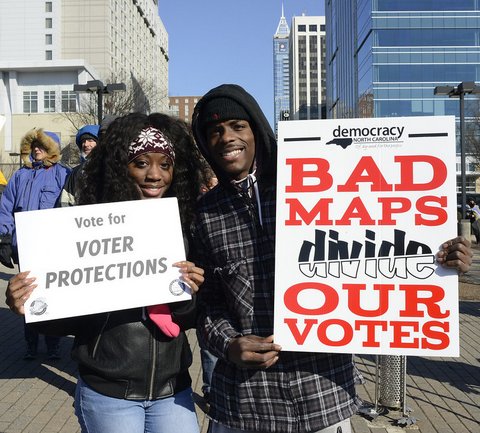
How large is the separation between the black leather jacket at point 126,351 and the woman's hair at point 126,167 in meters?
0.44

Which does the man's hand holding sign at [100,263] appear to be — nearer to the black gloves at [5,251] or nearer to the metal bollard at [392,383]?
the metal bollard at [392,383]

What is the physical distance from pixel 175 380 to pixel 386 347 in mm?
838

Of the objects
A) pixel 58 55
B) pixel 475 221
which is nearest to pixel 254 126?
pixel 475 221

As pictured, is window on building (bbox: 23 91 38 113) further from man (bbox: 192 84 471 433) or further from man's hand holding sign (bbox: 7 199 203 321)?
man (bbox: 192 84 471 433)

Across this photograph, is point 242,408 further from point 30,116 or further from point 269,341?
point 30,116

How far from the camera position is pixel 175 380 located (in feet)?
7.34

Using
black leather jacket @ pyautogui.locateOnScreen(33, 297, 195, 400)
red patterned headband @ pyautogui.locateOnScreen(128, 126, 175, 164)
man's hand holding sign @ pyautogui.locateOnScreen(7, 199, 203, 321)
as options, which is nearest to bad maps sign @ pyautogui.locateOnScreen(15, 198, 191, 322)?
man's hand holding sign @ pyautogui.locateOnScreen(7, 199, 203, 321)

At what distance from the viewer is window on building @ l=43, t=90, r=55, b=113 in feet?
194

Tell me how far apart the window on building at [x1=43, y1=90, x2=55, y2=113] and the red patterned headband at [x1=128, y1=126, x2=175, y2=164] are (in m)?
60.6

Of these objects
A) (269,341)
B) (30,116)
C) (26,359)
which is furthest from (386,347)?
(30,116)

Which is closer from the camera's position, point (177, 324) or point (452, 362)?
point (177, 324)

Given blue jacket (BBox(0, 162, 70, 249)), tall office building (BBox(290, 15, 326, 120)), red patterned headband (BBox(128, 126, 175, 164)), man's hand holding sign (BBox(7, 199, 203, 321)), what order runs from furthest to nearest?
tall office building (BBox(290, 15, 326, 120)) → blue jacket (BBox(0, 162, 70, 249)) → red patterned headband (BBox(128, 126, 175, 164)) → man's hand holding sign (BBox(7, 199, 203, 321))

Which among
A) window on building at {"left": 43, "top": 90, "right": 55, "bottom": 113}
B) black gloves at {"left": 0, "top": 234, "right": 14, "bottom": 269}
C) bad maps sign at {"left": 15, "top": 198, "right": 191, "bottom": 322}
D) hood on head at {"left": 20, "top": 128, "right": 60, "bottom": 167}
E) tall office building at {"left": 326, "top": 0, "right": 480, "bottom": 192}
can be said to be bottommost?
black gloves at {"left": 0, "top": 234, "right": 14, "bottom": 269}

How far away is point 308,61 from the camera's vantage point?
568 ft
